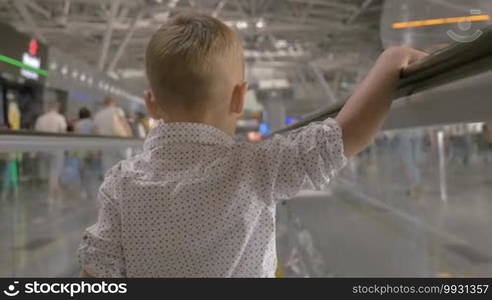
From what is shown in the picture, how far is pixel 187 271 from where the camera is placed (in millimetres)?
1098

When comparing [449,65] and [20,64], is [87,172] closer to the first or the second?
[20,64]

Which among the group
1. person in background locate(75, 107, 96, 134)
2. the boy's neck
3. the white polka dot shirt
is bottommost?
person in background locate(75, 107, 96, 134)

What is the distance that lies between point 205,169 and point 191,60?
23 centimetres

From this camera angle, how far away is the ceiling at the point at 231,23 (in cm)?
1030

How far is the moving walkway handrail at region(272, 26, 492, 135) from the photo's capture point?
0.86 metres

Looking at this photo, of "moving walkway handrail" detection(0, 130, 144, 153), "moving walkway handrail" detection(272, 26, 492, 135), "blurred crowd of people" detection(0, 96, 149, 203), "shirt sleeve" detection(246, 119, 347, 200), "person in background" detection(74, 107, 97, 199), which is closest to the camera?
"moving walkway handrail" detection(272, 26, 492, 135)

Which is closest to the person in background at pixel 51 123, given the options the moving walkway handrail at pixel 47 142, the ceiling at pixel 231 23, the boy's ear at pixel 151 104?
the ceiling at pixel 231 23

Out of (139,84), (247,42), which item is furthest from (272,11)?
(139,84)

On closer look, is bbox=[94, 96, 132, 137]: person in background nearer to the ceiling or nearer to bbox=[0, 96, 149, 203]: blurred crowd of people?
bbox=[0, 96, 149, 203]: blurred crowd of people

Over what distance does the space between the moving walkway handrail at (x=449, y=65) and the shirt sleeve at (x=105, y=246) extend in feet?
2.30

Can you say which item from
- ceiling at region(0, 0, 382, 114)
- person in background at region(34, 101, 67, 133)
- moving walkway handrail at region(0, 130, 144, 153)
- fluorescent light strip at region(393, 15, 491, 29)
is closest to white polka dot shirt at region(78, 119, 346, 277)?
fluorescent light strip at region(393, 15, 491, 29)

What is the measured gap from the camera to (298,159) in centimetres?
104

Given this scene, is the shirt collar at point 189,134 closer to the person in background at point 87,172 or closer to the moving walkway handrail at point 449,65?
the moving walkway handrail at point 449,65

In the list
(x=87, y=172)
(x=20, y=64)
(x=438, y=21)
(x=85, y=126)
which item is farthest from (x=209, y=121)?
(x=20, y=64)
